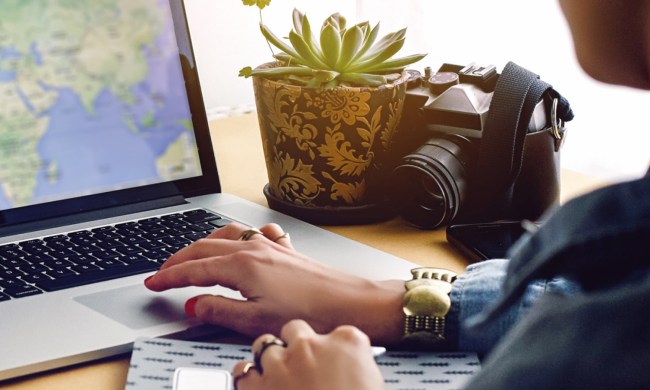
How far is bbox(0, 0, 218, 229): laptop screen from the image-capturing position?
2.93 feet

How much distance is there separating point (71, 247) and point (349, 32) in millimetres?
372

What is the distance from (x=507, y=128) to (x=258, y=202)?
1.08 feet

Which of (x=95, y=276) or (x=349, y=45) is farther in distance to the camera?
(x=349, y=45)

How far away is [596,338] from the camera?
0.34 metres

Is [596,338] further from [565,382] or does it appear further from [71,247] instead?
[71,247]

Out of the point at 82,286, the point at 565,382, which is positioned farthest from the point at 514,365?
the point at 82,286

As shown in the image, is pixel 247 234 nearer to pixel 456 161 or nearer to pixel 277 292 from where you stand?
pixel 277 292

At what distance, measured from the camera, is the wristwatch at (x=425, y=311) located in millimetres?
686

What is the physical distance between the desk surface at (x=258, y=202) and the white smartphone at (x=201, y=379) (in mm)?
60

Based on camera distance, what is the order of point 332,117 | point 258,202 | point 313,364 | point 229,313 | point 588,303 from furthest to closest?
1. point 258,202
2. point 332,117
3. point 229,313
4. point 313,364
5. point 588,303

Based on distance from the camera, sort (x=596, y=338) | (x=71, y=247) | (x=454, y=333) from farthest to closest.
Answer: (x=71, y=247), (x=454, y=333), (x=596, y=338)

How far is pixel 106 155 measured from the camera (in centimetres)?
93

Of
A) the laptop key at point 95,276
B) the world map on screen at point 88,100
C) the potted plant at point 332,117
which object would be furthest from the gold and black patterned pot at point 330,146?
the laptop key at point 95,276

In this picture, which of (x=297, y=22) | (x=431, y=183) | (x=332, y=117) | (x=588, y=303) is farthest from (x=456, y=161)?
(x=588, y=303)
